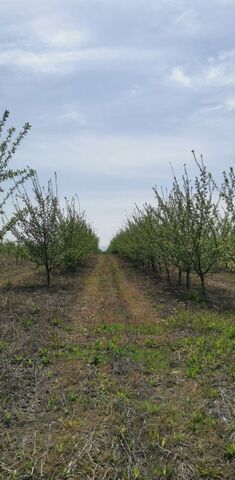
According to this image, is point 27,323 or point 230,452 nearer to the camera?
point 230,452

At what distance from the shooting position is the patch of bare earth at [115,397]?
523 cm

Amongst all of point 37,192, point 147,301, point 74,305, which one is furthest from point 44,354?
point 37,192

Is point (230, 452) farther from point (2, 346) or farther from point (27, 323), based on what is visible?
point (27, 323)

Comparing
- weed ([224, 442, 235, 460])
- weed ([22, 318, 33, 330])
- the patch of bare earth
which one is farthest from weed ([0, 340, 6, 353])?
weed ([224, 442, 235, 460])

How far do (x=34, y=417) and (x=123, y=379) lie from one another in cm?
171

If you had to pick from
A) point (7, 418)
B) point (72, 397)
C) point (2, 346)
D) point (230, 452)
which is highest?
point (2, 346)

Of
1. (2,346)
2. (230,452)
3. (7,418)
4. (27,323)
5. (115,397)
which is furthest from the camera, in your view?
(27,323)

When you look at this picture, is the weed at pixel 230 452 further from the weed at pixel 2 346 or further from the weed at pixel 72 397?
the weed at pixel 2 346

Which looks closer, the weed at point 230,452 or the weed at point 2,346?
the weed at point 230,452

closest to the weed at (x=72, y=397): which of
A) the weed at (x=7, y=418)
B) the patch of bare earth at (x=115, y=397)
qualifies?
the patch of bare earth at (x=115, y=397)

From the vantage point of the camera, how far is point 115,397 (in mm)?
6789

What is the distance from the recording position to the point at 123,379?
756 centimetres

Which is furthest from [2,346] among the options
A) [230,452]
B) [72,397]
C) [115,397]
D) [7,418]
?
[230,452]

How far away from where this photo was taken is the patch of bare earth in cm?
523
